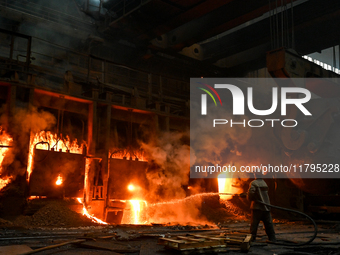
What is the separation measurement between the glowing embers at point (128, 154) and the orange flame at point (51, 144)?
97 cm

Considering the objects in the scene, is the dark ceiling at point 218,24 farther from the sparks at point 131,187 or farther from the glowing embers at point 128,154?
the sparks at point 131,187

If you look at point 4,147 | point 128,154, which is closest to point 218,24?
point 128,154

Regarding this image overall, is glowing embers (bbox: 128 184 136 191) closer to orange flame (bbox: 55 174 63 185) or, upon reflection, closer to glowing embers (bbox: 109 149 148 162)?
glowing embers (bbox: 109 149 148 162)

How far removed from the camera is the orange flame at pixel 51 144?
27.1 ft

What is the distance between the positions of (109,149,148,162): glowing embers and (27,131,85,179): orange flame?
966mm

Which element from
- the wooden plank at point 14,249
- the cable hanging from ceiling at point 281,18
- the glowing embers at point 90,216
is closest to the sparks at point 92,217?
the glowing embers at point 90,216

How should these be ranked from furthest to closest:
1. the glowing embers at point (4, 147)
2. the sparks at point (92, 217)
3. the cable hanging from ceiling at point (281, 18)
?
the cable hanging from ceiling at point (281, 18)
the sparks at point (92, 217)
the glowing embers at point (4, 147)

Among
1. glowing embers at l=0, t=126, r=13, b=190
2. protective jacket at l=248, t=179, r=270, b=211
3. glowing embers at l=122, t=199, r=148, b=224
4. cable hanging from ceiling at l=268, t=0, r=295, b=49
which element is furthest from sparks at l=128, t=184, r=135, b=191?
cable hanging from ceiling at l=268, t=0, r=295, b=49

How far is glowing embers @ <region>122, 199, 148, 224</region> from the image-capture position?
31.0 feet

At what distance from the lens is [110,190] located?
30.3 feet

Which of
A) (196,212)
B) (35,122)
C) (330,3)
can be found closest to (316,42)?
(330,3)

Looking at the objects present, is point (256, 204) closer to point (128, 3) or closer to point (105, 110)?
point (105, 110)

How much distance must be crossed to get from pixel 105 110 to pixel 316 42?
874cm

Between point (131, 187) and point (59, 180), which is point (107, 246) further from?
point (131, 187)
